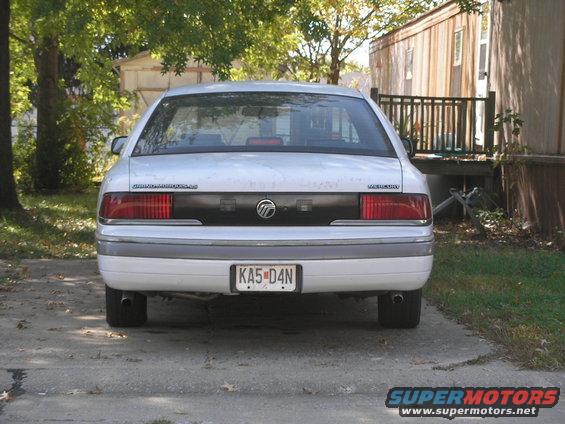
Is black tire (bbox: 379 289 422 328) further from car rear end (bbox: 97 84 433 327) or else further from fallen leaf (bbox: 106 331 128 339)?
fallen leaf (bbox: 106 331 128 339)

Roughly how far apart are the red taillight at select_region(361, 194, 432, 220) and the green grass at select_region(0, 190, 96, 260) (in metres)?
5.26

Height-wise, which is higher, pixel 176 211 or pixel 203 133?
pixel 203 133

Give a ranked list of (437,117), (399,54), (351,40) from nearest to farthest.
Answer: (437,117) < (399,54) < (351,40)

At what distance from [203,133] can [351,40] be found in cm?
2456

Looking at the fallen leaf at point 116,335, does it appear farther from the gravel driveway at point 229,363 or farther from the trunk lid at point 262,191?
the trunk lid at point 262,191

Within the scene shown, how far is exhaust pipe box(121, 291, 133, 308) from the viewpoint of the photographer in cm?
607

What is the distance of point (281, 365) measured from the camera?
5.48 meters

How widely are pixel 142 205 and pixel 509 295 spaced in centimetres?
334

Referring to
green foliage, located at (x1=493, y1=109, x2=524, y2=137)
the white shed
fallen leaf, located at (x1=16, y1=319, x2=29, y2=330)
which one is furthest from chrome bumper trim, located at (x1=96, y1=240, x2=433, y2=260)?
the white shed

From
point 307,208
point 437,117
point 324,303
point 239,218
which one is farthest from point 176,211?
point 437,117

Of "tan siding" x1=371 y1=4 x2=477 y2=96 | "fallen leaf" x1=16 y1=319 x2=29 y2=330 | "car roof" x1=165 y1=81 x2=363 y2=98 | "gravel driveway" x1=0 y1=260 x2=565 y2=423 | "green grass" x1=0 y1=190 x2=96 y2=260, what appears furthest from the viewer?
"tan siding" x1=371 y1=4 x2=477 y2=96

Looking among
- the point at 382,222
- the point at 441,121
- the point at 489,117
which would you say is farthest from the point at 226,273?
the point at 489,117

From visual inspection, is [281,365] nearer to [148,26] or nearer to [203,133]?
[203,133]

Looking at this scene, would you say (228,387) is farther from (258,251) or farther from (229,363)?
(258,251)
